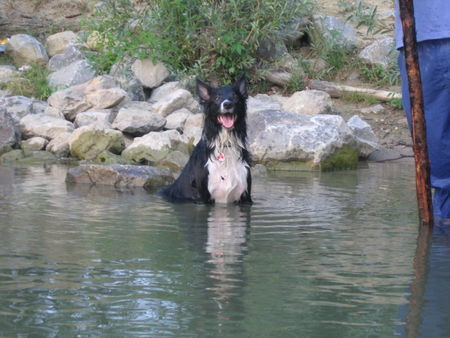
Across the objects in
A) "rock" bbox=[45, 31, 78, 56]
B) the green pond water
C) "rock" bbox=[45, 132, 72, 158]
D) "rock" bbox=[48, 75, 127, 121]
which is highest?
"rock" bbox=[45, 31, 78, 56]

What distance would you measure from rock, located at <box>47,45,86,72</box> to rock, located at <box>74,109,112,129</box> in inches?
135

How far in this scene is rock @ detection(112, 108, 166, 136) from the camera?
481 inches

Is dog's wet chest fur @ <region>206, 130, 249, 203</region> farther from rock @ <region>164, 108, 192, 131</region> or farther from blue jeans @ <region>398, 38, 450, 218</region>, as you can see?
rock @ <region>164, 108, 192, 131</region>

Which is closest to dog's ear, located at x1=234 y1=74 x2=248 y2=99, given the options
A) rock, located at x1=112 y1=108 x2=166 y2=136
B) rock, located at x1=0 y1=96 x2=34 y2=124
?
rock, located at x1=112 y1=108 x2=166 y2=136

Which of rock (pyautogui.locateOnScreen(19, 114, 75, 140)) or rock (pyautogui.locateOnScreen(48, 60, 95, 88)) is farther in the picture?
rock (pyautogui.locateOnScreen(48, 60, 95, 88))

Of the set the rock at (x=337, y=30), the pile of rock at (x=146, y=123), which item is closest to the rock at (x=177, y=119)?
the pile of rock at (x=146, y=123)

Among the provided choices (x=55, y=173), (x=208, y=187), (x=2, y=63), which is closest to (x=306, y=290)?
(x=208, y=187)

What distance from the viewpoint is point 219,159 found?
816 centimetres

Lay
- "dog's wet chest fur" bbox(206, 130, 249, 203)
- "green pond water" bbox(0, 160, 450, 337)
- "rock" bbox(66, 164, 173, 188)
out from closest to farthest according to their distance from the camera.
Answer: "green pond water" bbox(0, 160, 450, 337)
"dog's wet chest fur" bbox(206, 130, 249, 203)
"rock" bbox(66, 164, 173, 188)

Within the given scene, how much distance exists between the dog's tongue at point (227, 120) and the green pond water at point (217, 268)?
0.78 m

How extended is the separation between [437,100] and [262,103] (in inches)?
287

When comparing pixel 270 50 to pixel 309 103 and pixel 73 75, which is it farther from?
pixel 73 75

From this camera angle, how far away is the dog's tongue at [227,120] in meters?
7.94

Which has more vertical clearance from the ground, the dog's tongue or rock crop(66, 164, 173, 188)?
the dog's tongue
